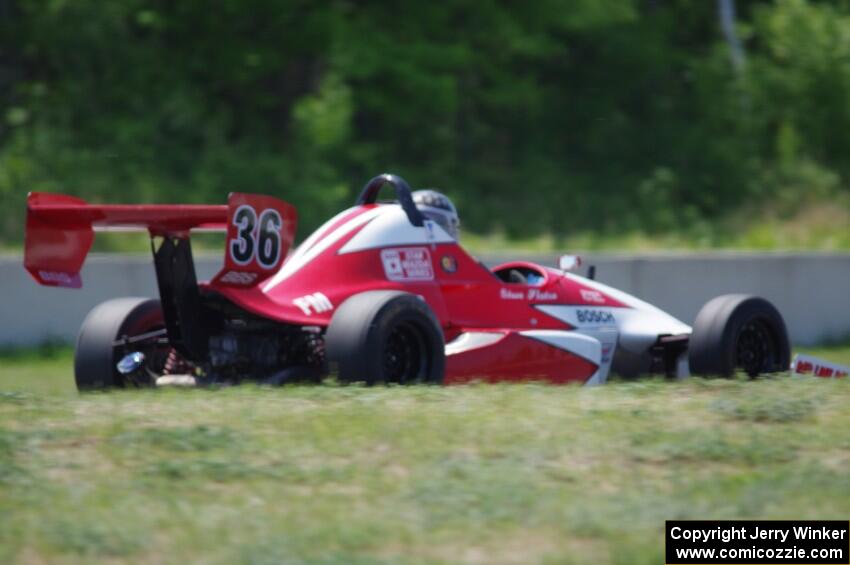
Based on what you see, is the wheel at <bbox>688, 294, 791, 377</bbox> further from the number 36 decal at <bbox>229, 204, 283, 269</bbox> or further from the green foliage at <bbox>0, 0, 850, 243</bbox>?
the green foliage at <bbox>0, 0, 850, 243</bbox>

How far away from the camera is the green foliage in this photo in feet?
75.5

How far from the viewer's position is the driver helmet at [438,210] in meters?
10.0

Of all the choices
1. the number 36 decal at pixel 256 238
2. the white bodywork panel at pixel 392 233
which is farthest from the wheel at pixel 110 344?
the white bodywork panel at pixel 392 233

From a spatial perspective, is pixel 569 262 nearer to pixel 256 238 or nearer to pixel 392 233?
pixel 392 233

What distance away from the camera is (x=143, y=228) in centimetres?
824

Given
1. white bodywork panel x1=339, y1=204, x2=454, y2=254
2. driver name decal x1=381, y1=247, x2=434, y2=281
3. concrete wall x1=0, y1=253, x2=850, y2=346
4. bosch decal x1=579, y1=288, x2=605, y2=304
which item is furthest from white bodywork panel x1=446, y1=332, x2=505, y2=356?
concrete wall x1=0, y1=253, x2=850, y2=346

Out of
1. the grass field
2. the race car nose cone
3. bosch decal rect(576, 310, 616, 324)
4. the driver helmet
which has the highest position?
the driver helmet

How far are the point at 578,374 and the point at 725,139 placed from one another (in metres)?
19.6

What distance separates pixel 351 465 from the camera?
5746mm

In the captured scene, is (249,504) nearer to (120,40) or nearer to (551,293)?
(551,293)

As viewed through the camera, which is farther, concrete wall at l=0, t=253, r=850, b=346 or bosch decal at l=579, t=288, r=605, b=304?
concrete wall at l=0, t=253, r=850, b=346

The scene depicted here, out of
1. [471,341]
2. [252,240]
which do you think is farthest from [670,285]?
[252,240]

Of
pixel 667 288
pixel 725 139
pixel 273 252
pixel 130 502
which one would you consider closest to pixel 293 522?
pixel 130 502

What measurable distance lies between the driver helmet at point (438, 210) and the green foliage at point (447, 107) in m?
10.2
